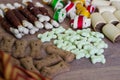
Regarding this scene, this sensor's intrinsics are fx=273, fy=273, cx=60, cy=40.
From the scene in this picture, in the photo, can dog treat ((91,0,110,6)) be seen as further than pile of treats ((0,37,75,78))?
Yes

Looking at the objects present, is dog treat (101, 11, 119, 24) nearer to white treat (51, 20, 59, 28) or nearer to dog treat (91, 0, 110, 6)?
dog treat (91, 0, 110, 6)

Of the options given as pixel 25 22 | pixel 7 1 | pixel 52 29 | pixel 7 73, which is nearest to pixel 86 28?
pixel 52 29

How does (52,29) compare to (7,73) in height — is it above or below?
below

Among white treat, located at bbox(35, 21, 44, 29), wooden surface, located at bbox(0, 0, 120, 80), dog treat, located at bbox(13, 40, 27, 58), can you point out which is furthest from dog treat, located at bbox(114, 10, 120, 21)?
dog treat, located at bbox(13, 40, 27, 58)

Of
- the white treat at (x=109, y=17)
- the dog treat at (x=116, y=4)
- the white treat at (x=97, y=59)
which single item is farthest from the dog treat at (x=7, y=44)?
the dog treat at (x=116, y=4)

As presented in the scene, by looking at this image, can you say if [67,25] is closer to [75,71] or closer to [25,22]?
[25,22]

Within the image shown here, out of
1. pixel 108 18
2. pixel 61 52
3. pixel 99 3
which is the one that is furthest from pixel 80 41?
pixel 99 3

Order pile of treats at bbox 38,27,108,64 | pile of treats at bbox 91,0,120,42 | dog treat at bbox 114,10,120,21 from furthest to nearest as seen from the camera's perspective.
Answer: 1. dog treat at bbox 114,10,120,21
2. pile of treats at bbox 91,0,120,42
3. pile of treats at bbox 38,27,108,64

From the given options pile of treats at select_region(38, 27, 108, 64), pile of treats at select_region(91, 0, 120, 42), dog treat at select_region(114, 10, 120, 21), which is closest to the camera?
pile of treats at select_region(38, 27, 108, 64)
